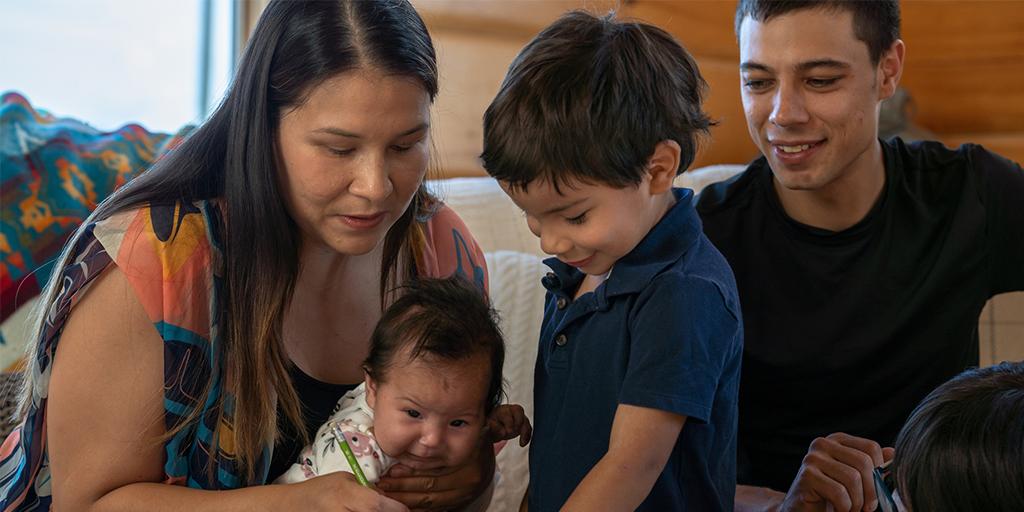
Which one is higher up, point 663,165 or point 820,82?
point 820,82

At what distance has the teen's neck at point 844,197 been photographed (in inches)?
71.5

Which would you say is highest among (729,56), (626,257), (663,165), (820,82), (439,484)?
(729,56)

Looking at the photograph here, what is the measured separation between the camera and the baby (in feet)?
4.44

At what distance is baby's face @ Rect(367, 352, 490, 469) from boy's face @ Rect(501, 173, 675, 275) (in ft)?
0.68

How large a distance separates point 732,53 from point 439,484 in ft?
5.86

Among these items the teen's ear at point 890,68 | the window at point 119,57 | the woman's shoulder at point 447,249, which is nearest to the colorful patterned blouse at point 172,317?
the woman's shoulder at point 447,249

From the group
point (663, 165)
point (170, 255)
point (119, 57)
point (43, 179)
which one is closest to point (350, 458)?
point (170, 255)

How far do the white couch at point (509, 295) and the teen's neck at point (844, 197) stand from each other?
50 cm

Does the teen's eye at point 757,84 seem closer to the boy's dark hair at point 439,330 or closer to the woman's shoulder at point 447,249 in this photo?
the woman's shoulder at point 447,249

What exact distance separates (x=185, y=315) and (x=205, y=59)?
1807 millimetres

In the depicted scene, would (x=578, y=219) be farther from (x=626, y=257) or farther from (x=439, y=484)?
(x=439, y=484)

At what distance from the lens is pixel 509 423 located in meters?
Answer: 1.45

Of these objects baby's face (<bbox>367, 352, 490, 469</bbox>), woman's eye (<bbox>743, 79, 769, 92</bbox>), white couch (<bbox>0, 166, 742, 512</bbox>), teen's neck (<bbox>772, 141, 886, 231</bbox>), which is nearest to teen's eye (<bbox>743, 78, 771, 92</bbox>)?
woman's eye (<bbox>743, 79, 769, 92</bbox>)

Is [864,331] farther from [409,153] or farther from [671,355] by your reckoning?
[409,153]
